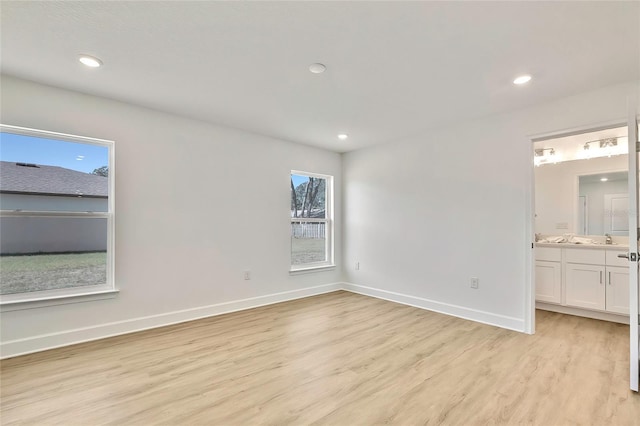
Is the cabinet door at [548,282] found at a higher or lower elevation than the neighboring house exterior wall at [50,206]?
lower

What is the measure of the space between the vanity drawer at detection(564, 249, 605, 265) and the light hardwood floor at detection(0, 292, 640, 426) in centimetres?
73

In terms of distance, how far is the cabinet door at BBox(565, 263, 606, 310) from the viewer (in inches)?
138

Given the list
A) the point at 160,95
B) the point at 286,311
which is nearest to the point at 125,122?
the point at 160,95

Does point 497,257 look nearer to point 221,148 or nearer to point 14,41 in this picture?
point 221,148

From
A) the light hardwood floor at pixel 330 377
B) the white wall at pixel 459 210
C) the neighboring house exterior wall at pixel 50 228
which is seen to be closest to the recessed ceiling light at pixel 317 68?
the white wall at pixel 459 210

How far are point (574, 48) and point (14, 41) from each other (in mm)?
3928

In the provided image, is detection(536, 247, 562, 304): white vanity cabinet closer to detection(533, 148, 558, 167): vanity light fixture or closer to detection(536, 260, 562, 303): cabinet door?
detection(536, 260, 562, 303): cabinet door

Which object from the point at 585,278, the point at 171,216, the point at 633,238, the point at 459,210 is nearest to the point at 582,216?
the point at 585,278

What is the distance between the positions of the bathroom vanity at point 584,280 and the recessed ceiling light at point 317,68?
369cm

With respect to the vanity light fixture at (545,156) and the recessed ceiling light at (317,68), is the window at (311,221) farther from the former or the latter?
the vanity light fixture at (545,156)

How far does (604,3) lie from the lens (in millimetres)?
1663

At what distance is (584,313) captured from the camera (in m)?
3.69

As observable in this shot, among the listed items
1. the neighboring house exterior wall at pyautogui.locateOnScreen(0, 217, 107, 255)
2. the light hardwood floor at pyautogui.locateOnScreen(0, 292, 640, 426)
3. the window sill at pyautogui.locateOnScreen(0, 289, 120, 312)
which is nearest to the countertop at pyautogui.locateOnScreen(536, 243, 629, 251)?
the light hardwood floor at pyautogui.locateOnScreen(0, 292, 640, 426)

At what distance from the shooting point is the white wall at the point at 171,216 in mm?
2730
